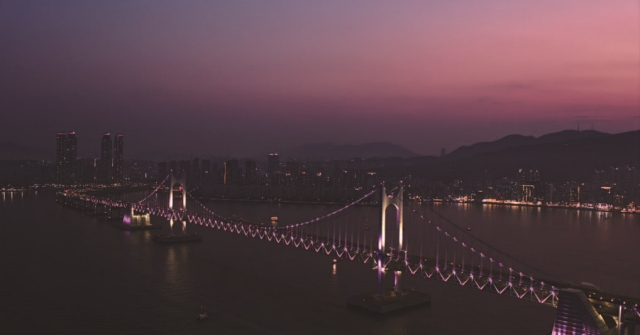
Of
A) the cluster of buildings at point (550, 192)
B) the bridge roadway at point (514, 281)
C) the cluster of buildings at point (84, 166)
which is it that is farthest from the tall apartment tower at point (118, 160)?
the bridge roadway at point (514, 281)

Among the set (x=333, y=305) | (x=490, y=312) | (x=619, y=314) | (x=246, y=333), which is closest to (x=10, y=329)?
(x=246, y=333)

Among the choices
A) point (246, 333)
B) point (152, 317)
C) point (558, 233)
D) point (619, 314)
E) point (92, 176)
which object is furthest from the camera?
point (92, 176)

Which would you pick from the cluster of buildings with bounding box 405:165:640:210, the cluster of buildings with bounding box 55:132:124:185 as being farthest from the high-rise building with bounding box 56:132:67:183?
the cluster of buildings with bounding box 405:165:640:210

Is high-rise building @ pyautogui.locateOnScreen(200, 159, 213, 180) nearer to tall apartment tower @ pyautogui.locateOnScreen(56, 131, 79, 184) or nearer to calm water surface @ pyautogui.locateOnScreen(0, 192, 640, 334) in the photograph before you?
tall apartment tower @ pyautogui.locateOnScreen(56, 131, 79, 184)

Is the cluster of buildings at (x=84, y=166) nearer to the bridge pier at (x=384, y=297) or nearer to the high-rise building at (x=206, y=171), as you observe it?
the high-rise building at (x=206, y=171)

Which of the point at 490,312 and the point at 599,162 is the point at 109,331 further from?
the point at 599,162
